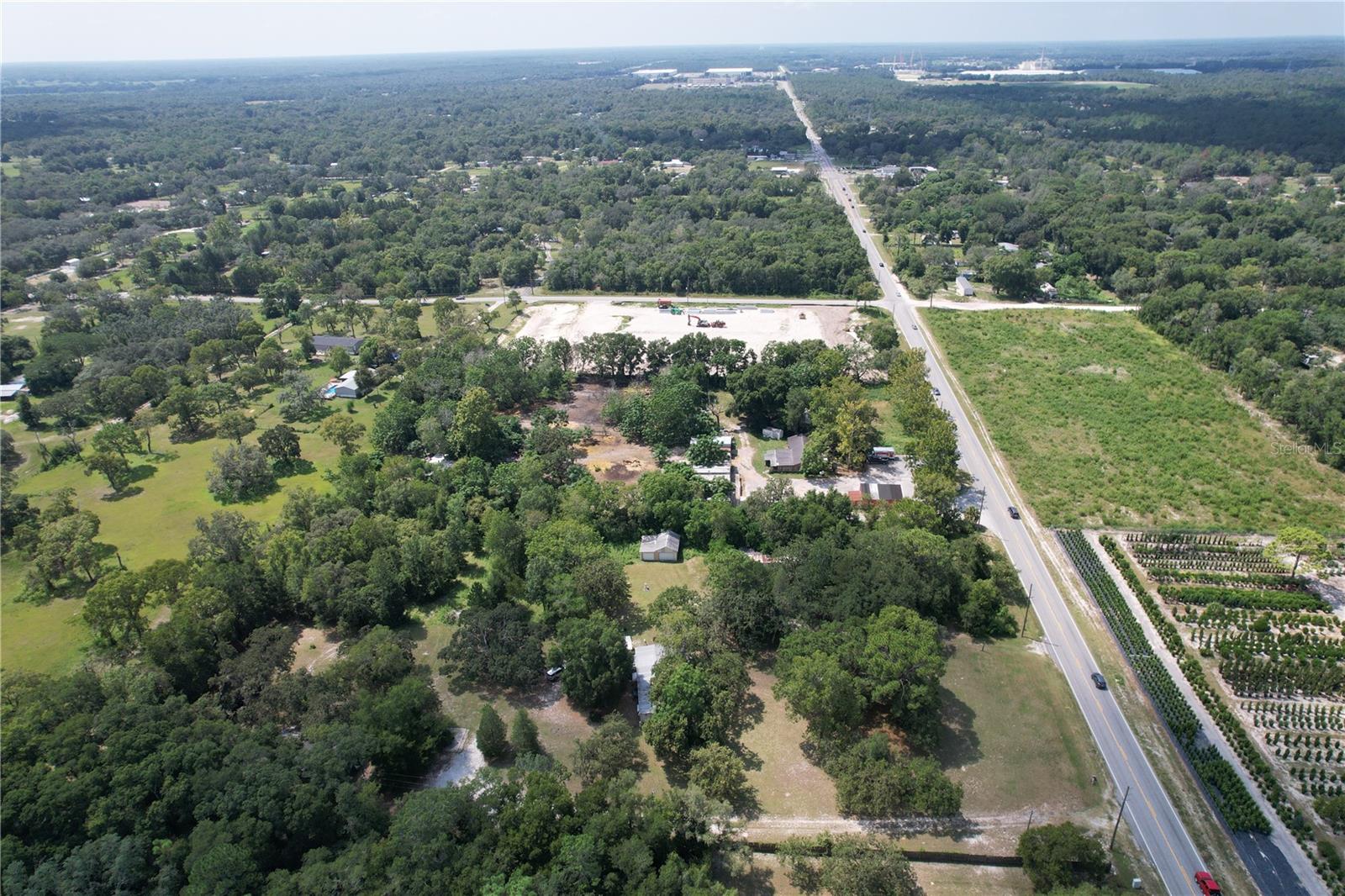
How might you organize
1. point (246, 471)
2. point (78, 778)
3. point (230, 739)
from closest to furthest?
point (78, 778)
point (230, 739)
point (246, 471)

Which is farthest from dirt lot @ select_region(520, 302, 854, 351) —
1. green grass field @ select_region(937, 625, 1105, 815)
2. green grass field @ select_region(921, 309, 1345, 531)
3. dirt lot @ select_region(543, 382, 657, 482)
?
green grass field @ select_region(937, 625, 1105, 815)

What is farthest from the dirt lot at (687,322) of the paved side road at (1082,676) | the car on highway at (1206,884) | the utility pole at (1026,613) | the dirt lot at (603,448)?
the car on highway at (1206,884)

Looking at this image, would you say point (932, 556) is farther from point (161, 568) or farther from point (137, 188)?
point (137, 188)

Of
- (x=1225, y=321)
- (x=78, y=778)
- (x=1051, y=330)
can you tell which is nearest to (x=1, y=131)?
(x=78, y=778)

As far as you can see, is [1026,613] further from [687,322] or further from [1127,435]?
[687,322]

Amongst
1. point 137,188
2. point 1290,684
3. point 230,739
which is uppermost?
point 137,188

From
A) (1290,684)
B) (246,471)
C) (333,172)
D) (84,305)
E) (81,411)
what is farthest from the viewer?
(333,172)

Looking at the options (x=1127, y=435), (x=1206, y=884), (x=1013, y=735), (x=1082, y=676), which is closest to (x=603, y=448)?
(x=1013, y=735)
